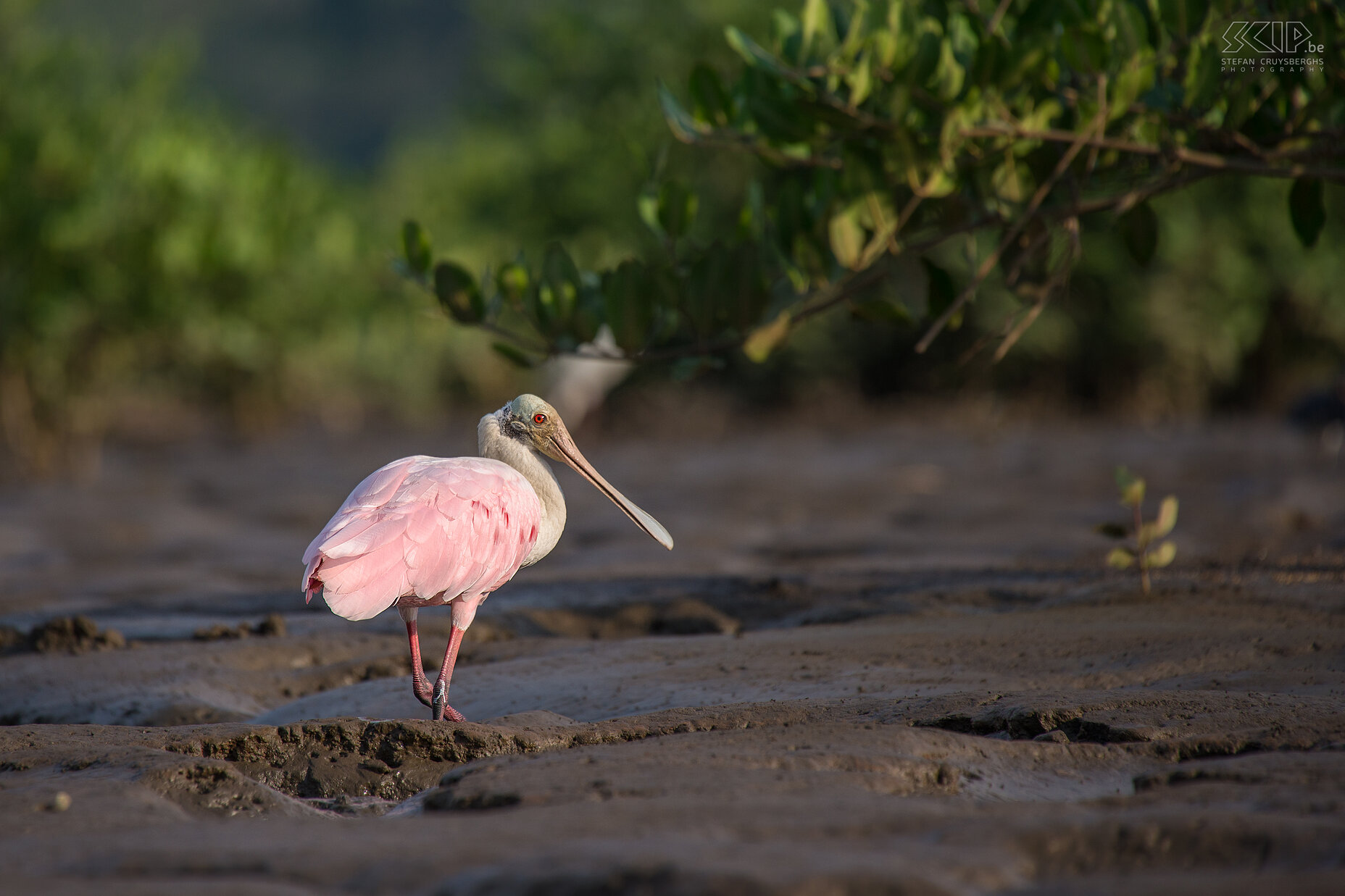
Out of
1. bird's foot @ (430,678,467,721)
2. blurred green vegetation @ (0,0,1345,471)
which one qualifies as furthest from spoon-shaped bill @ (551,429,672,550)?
blurred green vegetation @ (0,0,1345,471)

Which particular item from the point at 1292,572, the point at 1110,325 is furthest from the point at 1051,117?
the point at 1110,325

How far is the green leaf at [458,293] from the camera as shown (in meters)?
5.38

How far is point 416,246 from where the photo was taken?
5.45 meters

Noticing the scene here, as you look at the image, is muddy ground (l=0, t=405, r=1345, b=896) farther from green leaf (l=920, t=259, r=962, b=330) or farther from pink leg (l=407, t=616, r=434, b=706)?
green leaf (l=920, t=259, r=962, b=330)

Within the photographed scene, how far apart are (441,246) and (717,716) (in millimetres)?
17131

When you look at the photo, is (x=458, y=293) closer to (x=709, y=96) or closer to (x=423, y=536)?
(x=709, y=96)

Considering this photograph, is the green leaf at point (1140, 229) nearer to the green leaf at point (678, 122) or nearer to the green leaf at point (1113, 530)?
the green leaf at point (1113, 530)

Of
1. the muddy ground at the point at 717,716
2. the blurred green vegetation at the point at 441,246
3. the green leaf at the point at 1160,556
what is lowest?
the muddy ground at the point at 717,716

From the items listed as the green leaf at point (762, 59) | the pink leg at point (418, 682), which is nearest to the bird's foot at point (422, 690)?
the pink leg at point (418, 682)

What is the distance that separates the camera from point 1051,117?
5160 mm

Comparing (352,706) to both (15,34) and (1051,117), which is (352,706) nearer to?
(1051,117)

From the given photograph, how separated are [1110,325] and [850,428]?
3.76 meters

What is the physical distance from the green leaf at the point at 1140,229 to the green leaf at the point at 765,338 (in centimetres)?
155

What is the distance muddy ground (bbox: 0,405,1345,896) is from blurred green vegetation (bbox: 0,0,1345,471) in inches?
183
